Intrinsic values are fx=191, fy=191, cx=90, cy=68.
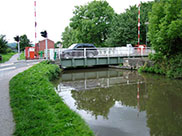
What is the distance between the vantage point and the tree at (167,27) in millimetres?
13289

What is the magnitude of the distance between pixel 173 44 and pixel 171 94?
22.2 ft

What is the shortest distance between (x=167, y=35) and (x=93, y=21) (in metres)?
23.0

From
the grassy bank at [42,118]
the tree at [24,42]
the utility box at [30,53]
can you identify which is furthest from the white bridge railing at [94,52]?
the tree at [24,42]

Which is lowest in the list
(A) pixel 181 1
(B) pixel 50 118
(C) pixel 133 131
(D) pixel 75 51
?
(C) pixel 133 131

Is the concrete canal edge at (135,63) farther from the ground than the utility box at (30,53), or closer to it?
closer to it

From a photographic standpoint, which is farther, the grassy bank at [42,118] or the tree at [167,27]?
the tree at [167,27]

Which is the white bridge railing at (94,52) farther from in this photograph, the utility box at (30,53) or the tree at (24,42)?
the tree at (24,42)

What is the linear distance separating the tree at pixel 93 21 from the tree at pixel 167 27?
21.1 metres

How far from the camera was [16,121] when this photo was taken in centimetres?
435

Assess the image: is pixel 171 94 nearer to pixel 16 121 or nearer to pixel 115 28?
pixel 16 121

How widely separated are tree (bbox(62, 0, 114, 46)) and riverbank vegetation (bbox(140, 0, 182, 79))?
2094 centimetres

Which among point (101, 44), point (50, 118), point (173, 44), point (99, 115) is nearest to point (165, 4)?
point (173, 44)

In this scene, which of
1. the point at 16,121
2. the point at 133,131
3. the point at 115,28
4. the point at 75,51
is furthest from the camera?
the point at 115,28

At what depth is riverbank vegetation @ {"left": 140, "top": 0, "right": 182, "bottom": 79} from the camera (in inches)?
531
